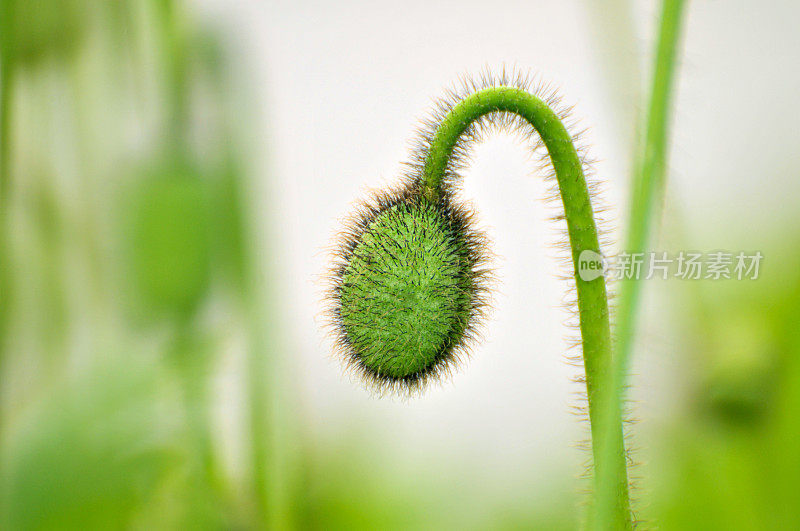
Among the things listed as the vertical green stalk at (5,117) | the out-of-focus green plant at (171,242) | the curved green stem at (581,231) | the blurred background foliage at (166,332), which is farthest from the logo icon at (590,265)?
the vertical green stalk at (5,117)

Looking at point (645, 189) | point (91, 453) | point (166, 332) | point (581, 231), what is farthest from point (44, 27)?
point (645, 189)

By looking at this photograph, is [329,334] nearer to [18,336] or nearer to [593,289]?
[593,289]

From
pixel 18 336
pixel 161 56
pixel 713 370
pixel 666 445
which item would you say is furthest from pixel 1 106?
pixel 666 445

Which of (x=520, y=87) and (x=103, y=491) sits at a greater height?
(x=520, y=87)

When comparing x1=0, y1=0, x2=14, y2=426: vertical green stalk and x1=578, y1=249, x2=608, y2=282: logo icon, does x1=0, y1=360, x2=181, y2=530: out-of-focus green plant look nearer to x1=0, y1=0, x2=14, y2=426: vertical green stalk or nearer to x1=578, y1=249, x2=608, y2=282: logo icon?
x1=0, y1=0, x2=14, y2=426: vertical green stalk

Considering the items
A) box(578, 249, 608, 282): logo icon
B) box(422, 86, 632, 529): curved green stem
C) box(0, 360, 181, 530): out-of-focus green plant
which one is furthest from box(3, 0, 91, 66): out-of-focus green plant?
box(578, 249, 608, 282): logo icon

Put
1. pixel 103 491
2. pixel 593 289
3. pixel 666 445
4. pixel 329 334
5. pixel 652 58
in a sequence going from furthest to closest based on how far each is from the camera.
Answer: pixel 666 445 < pixel 103 491 < pixel 329 334 < pixel 593 289 < pixel 652 58
